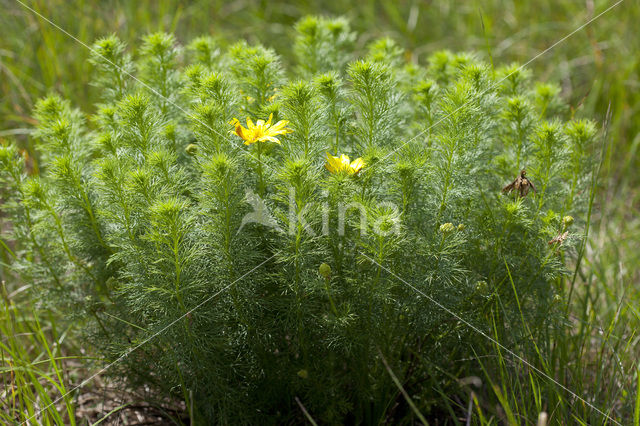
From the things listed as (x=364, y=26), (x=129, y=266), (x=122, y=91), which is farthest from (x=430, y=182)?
(x=364, y=26)

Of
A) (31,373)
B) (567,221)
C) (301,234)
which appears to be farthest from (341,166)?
(31,373)

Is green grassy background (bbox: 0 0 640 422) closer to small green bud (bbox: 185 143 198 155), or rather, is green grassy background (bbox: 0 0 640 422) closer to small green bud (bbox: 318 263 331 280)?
small green bud (bbox: 185 143 198 155)

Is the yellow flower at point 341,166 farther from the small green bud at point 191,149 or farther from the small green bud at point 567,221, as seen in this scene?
the small green bud at point 567,221

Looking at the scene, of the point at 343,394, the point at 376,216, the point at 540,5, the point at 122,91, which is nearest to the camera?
the point at 376,216

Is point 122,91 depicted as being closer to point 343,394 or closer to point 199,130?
point 199,130

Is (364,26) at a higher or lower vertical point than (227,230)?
higher

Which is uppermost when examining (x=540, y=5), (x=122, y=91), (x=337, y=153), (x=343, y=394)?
(x=540, y=5)

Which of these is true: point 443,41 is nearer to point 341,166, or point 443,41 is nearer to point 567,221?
point 567,221
